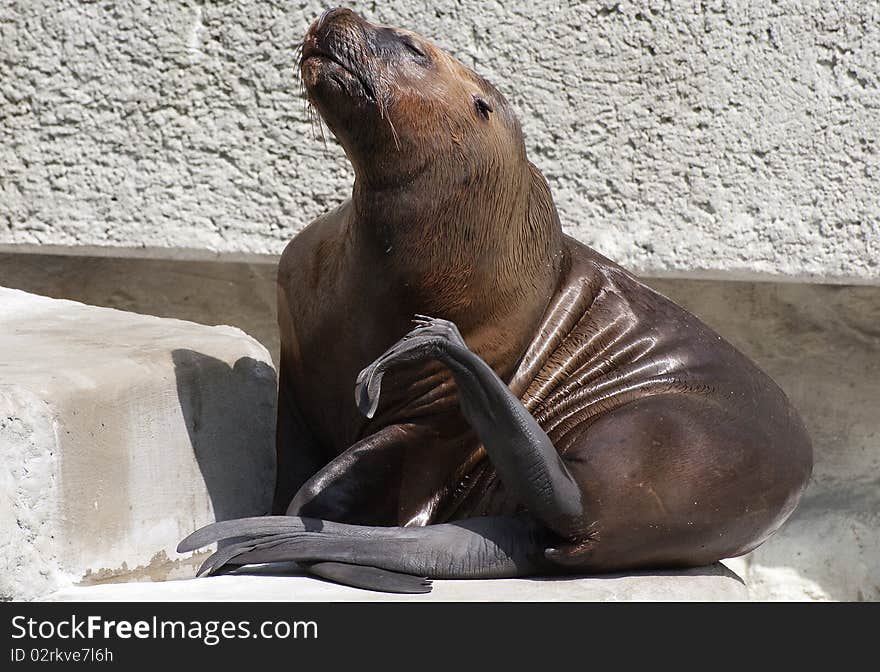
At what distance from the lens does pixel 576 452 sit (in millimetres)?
2295

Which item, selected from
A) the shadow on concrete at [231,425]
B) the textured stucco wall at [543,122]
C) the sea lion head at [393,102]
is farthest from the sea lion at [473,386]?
the textured stucco wall at [543,122]

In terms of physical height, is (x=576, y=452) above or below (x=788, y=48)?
below

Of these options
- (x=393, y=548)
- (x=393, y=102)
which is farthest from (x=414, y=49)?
(x=393, y=548)

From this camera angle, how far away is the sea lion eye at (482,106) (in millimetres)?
2303

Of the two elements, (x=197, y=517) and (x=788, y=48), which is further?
(x=788, y=48)

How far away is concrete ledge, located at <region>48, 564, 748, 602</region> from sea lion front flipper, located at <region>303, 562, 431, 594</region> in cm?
2

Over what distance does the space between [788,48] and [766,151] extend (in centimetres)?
28

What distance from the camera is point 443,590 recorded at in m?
2.11

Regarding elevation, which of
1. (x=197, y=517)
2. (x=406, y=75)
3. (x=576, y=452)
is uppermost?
(x=406, y=75)

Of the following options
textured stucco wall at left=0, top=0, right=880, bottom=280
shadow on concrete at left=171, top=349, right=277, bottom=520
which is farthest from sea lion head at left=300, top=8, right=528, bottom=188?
textured stucco wall at left=0, top=0, right=880, bottom=280

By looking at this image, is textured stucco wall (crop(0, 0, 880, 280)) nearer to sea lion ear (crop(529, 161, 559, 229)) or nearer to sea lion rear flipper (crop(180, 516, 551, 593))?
sea lion ear (crop(529, 161, 559, 229))

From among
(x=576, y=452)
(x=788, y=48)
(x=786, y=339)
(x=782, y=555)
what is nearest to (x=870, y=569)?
(x=782, y=555)
